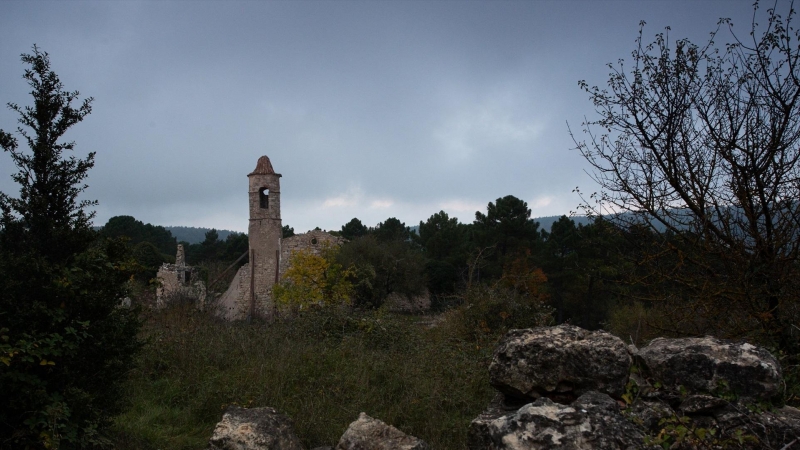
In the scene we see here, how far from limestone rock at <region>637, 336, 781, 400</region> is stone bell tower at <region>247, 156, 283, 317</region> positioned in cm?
2385

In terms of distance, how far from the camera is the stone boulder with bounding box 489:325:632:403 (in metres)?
3.76

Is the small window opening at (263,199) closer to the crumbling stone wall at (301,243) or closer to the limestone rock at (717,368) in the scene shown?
the crumbling stone wall at (301,243)

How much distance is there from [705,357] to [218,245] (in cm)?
5990

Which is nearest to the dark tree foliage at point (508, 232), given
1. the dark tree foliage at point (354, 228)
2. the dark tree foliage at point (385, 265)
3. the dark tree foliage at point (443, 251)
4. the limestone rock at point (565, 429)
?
the dark tree foliage at point (443, 251)

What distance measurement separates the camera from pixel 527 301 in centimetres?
1189

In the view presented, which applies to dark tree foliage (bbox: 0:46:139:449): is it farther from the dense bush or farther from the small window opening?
the small window opening

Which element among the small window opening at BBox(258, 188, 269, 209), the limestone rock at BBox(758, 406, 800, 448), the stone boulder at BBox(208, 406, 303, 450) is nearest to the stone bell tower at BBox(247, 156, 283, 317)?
the small window opening at BBox(258, 188, 269, 209)

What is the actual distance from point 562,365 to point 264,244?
24272 mm

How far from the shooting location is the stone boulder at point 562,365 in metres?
3.76

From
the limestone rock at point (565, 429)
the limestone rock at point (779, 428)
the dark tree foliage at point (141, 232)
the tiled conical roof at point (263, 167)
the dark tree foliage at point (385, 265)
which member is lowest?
the limestone rock at point (779, 428)

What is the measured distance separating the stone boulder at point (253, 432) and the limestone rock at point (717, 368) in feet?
9.51

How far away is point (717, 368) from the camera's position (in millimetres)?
3652

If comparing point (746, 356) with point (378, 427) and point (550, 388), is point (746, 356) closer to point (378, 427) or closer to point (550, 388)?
point (550, 388)

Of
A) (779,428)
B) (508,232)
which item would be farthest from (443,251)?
(779,428)
